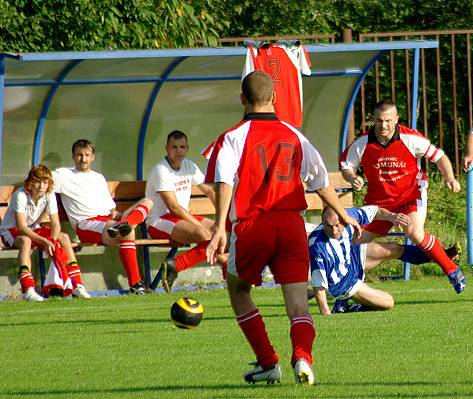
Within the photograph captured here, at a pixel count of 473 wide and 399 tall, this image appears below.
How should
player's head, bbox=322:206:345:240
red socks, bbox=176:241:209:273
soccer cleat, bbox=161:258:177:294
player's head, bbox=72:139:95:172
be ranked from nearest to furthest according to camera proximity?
player's head, bbox=322:206:345:240 < soccer cleat, bbox=161:258:177:294 < red socks, bbox=176:241:209:273 < player's head, bbox=72:139:95:172

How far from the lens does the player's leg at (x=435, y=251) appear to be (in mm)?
12336

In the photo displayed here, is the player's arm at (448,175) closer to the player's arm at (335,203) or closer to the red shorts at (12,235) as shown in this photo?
the red shorts at (12,235)

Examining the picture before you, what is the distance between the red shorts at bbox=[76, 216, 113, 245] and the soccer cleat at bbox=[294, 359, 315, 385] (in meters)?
7.58

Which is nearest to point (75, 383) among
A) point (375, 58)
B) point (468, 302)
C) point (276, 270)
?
point (276, 270)

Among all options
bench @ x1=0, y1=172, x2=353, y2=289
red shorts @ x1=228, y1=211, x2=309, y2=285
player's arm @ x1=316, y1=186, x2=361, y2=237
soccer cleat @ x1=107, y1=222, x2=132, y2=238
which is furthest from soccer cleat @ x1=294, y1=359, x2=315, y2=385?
bench @ x1=0, y1=172, x2=353, y2=289

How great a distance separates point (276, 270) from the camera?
7.62 m

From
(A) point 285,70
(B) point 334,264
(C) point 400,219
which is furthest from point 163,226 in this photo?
(B) point 334,264

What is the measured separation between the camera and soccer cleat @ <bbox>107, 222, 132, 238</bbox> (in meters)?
14.4

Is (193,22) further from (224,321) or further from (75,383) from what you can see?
(75,383)

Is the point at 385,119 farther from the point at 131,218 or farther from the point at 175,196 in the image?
the point at 131,218

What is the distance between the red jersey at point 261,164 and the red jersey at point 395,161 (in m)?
5.42

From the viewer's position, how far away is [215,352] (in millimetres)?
9172

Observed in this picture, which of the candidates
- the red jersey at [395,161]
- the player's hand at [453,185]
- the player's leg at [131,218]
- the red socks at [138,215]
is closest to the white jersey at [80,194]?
the player's leg at [131,218]

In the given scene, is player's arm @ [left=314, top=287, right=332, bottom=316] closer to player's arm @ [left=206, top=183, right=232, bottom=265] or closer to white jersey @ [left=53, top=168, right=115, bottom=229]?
player's arm @ [left=206, top=183, right=232, bottom=265]
